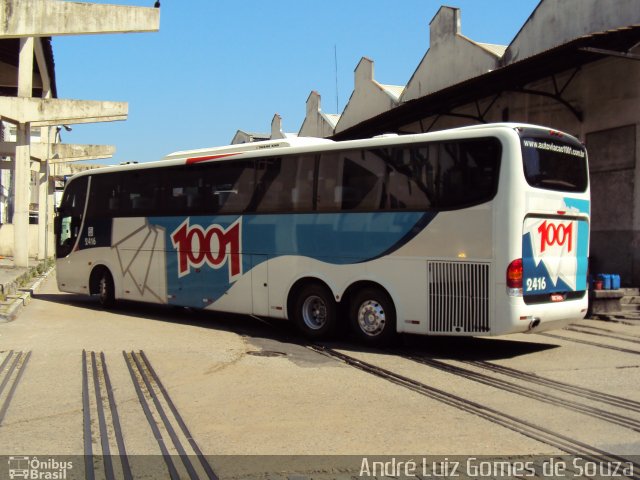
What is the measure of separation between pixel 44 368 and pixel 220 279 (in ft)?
14.2

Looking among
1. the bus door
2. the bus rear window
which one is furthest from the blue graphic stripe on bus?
the bus door

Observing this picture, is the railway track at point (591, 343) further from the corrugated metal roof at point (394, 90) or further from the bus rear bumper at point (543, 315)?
the corrugated metal roof at point (394, 90)

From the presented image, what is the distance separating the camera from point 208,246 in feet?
40.2

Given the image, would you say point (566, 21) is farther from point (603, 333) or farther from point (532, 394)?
point (532, 394)

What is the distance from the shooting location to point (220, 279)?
12.1m

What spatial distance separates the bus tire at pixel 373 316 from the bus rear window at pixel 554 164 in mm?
2712

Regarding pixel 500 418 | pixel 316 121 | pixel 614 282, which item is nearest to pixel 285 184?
pixel 500 418

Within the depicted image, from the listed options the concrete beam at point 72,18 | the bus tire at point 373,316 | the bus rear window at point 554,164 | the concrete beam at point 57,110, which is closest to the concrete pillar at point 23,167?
the concrete beam at point 57,110

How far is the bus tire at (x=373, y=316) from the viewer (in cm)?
961

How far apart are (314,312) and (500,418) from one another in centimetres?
503

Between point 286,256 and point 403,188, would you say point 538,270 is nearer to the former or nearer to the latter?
point 403,188

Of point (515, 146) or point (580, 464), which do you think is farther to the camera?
point (515, 146)

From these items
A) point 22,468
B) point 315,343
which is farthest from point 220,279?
point 22,468

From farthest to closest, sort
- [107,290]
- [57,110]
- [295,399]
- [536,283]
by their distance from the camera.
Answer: [57,110]
[107,290]
[536,283]
[295,399]
